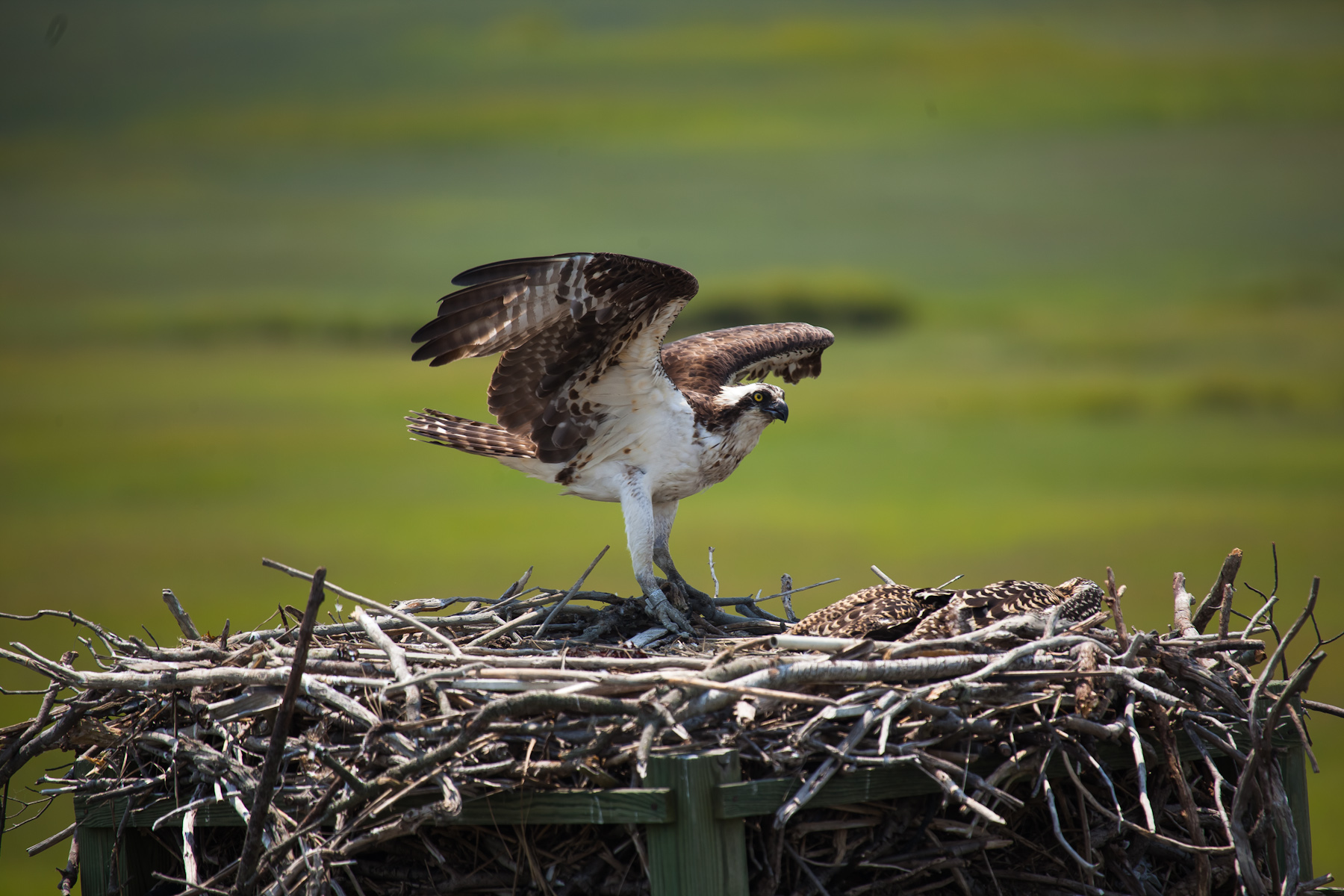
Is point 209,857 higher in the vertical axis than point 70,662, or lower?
lower

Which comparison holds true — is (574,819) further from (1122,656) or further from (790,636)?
(1122,656)

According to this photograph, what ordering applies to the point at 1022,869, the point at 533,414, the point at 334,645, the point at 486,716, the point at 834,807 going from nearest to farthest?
the point at 486,716 → the point at 834,807 → the point at 1022,869 → the point at 334,645 → the point at 533,414

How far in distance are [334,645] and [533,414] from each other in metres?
1.54

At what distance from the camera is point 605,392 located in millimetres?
4879

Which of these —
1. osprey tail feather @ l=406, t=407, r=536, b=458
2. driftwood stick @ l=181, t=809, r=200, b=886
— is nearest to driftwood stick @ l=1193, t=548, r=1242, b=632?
osprey tail feather @ l=406, t=407, r=536, b=458

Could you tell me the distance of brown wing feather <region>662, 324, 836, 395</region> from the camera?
5391 millimetres

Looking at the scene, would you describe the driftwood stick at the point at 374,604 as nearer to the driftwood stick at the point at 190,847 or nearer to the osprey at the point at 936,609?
the driftwood stick at the point at 190,847

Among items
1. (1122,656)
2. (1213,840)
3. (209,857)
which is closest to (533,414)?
(209,857)

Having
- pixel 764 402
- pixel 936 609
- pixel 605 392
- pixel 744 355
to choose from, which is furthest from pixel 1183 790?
pixel 744 355

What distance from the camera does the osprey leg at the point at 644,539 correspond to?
4.65 meters

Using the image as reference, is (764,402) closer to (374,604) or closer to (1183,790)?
(374,604)

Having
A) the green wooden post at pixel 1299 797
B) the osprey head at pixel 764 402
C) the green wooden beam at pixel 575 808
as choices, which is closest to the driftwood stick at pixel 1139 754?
the green wooden post at pixel 1299 797

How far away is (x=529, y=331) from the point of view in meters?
4.57

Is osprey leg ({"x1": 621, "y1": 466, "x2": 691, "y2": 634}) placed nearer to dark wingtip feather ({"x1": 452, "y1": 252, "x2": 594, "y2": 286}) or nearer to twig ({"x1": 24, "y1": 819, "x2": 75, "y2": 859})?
dark wingtip feather ({"x1": 452, "y1": 252, "x2": 594, "y2": 286})
